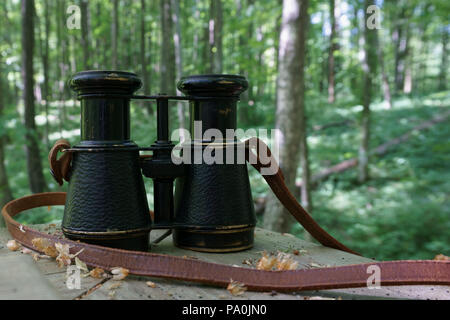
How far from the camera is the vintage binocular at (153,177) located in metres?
1.11

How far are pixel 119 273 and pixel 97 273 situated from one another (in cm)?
5

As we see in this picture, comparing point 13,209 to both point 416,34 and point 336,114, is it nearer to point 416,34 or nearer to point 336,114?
point 336,114

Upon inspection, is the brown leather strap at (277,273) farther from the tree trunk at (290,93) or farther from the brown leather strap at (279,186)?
the tree trunk at (290,93)

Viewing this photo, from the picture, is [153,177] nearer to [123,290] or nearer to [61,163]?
[61,163]

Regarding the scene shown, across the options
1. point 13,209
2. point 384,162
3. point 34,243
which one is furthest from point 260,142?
point 384,162

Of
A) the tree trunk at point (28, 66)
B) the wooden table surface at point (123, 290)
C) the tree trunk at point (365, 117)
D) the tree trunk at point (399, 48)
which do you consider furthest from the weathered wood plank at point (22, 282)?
the tree trunk at point (399, 48)

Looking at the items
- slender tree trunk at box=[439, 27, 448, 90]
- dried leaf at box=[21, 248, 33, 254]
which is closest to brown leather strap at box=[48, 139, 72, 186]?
dried leaf at box=[21, 248, 33, 254]

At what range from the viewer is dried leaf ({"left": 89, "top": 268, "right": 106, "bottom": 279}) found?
36.2 inches

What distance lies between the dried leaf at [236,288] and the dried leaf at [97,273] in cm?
29

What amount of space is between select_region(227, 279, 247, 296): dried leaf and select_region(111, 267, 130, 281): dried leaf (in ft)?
0.76

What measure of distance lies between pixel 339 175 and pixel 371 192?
91 centimetres

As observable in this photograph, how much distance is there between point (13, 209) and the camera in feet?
4.46

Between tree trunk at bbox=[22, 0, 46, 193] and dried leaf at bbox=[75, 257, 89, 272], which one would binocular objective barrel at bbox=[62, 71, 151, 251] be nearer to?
dried leaf at bbox=[75, 257, 89, 272]

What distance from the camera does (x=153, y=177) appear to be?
4.02ft
